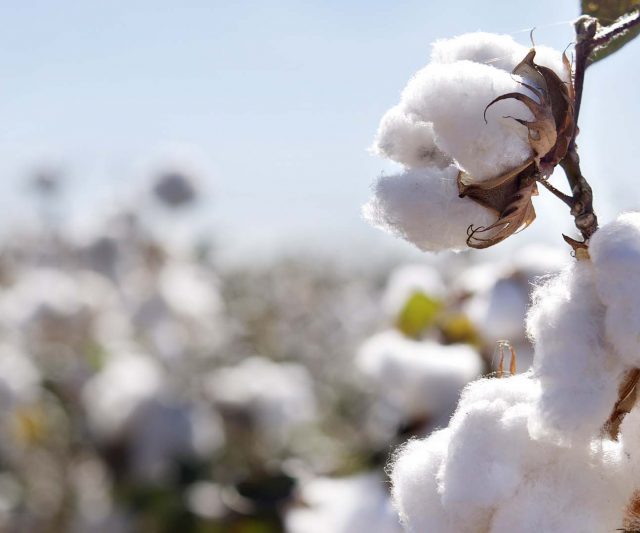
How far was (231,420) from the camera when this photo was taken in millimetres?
2650

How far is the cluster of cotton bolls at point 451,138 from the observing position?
1.77 feet

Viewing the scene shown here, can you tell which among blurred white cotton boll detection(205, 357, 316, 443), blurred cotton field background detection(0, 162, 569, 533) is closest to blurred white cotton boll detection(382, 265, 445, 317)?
blurred cotton field background detection(0, 162, 569, 533)

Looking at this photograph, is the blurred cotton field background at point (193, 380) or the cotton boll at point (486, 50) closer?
the cotton boll at point (486, 50)

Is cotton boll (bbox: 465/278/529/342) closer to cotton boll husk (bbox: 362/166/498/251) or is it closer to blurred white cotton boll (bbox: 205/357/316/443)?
cotton boll husk (bbox: 362/166/498/251)

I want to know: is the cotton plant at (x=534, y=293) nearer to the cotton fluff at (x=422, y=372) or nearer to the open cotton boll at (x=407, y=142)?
the open cotton boll at (x=407, y=142)

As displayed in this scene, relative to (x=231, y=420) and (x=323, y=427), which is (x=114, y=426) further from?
(x=323, y=427)

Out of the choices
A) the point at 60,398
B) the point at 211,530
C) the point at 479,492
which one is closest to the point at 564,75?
the point at 479,492

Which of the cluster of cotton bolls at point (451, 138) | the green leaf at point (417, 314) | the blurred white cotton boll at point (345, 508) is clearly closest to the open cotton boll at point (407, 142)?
the cluster of cotton bolls at point (451, 138)

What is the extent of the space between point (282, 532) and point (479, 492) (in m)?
1.14

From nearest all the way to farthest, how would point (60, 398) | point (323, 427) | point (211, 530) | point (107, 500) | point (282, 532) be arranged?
point (282, 532) < point (211, 530) < point (107, 500) < point (60, 398) < point (323, 427)

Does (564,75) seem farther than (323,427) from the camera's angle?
No

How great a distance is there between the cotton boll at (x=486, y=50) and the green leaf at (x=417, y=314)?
3.26 ft

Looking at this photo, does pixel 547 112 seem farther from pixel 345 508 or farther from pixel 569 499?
pixel 345 508

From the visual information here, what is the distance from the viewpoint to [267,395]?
2588 millimetres
